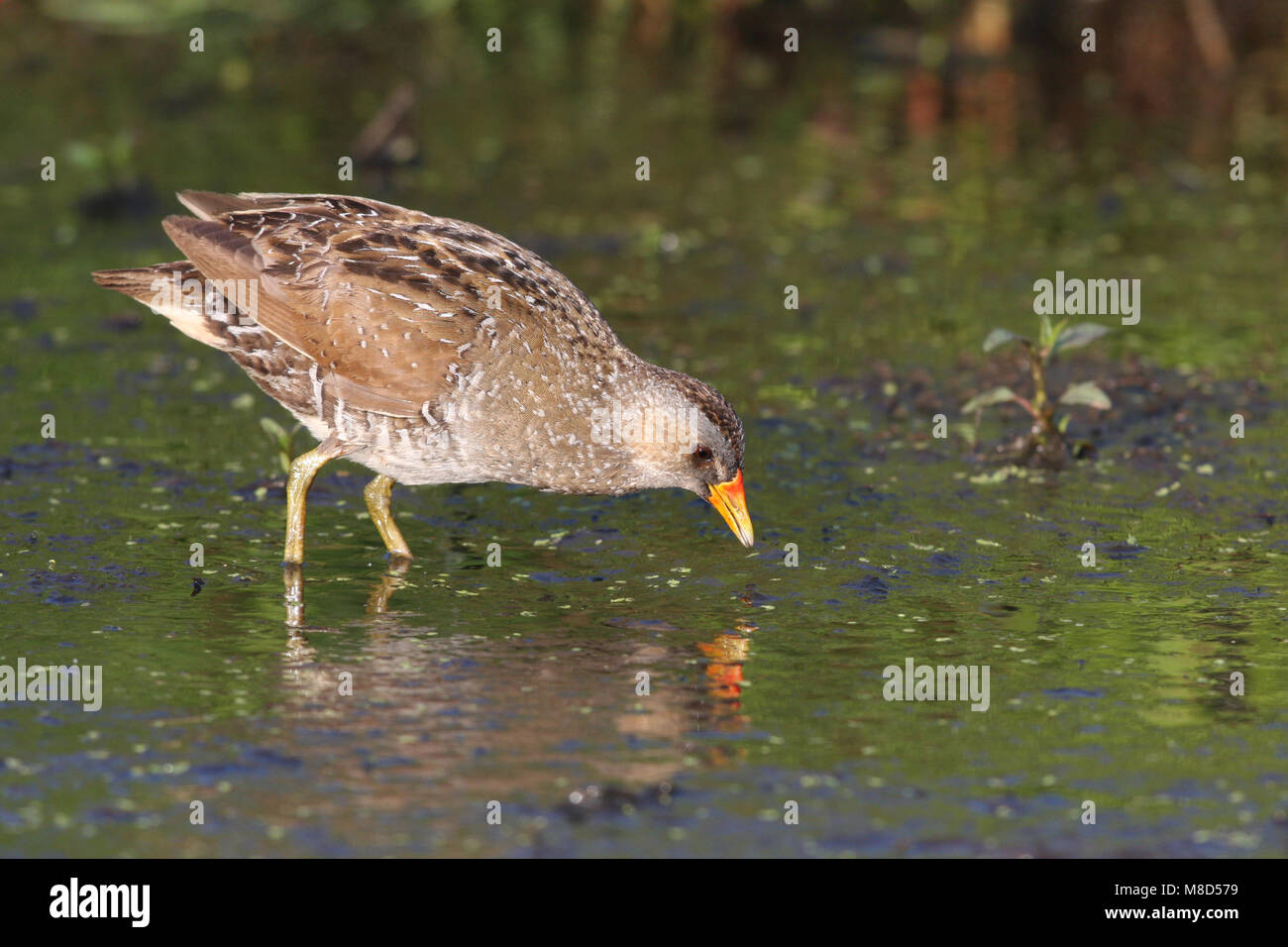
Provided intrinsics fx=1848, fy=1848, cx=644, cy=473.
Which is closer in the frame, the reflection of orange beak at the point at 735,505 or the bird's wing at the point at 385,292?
the bird's wing at the point at 385,292

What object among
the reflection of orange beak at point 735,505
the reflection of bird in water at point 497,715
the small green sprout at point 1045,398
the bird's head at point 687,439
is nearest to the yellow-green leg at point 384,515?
the reflection of bird in water at point 497,715

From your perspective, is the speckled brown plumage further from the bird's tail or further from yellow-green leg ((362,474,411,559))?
yellow-green leg ((362,474,411,559))

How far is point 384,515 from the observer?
844cm

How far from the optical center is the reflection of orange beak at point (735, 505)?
806 centimetres

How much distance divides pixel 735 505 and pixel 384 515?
63.9 inches

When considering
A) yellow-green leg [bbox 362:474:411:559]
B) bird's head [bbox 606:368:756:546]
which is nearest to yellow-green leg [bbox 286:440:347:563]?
yellow-green leg [bbox 362:474:411:559]

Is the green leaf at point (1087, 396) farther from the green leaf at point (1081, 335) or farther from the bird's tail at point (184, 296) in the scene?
the bird's tail at point (184, 296)

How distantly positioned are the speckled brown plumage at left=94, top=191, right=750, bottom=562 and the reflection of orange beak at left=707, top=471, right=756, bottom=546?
0.05m

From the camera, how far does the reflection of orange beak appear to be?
8.06 m

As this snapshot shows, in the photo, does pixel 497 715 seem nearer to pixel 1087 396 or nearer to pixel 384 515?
Answer: pixel 384 515

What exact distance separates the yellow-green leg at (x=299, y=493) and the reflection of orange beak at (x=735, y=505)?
1668 millimetres

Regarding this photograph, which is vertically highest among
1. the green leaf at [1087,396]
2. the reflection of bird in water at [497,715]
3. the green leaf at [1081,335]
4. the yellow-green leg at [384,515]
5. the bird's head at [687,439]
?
the green leaf at [1081,335]
